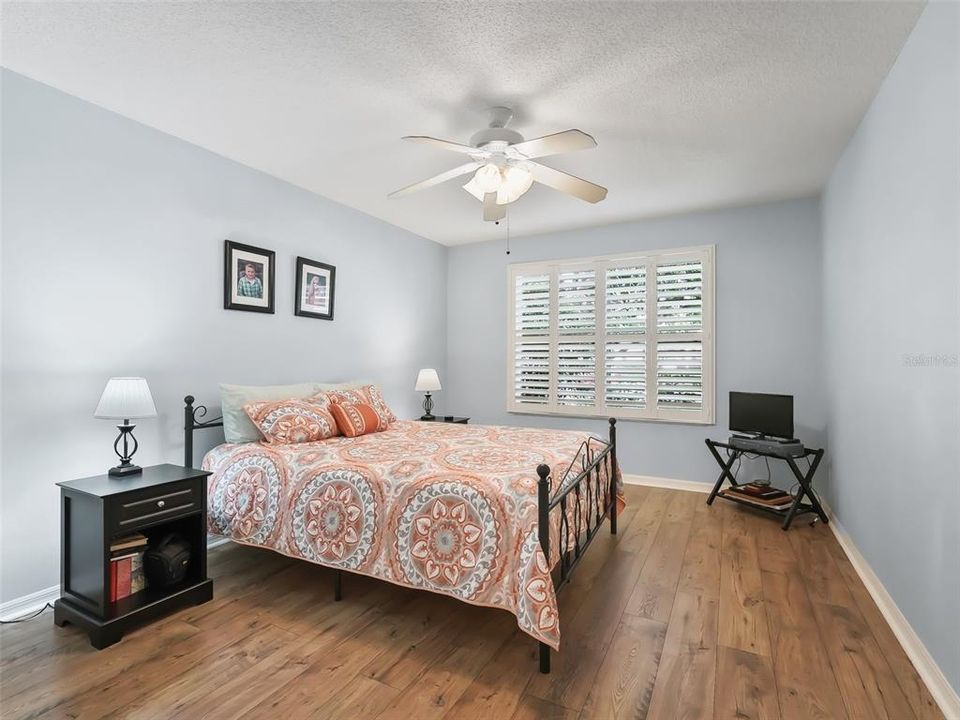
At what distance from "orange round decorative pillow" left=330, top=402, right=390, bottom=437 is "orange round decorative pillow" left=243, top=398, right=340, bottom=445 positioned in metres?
0.09

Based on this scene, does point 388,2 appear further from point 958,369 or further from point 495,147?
point 958,369

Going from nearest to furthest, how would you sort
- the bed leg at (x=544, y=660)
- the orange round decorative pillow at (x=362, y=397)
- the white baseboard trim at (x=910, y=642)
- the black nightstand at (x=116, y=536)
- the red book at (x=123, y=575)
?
the white baseboard trim at (x=910, y=642), the bed leg at (x=544, y=660), the black nightstand at (x=116, y=536), the red book at (x=123, y=575), the orange round decorative pillow at (x=362, y=397)

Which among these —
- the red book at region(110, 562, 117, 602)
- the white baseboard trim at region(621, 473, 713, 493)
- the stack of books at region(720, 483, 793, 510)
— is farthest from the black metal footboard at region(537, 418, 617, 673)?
the red book at region(110, 562, 117, 602)

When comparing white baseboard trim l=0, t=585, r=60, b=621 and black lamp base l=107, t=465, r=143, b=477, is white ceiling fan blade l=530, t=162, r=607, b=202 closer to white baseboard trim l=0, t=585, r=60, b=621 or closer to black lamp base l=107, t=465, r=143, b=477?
black lamp base l=107, t=465, r=143, b=477

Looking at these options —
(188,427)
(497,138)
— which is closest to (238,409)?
(188,427)

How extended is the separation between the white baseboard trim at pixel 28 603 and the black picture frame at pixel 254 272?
188 centimetres

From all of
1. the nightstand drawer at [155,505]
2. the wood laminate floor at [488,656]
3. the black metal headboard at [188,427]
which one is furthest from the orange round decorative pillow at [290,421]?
the wood laminate floor at [488,656]

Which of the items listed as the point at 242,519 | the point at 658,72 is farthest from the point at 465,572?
the point at 658,72

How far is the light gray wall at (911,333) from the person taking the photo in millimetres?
1795

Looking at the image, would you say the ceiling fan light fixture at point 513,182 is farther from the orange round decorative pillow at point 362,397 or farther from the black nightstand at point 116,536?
the black nightstand at point 116,536

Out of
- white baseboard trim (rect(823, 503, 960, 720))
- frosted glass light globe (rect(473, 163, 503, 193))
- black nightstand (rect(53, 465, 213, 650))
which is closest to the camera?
white baseboard trim (rect(823, 503, 960, 720))

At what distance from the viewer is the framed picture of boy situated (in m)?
4.02

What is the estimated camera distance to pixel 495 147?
8.83 ft

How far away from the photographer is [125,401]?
8.14 ft
